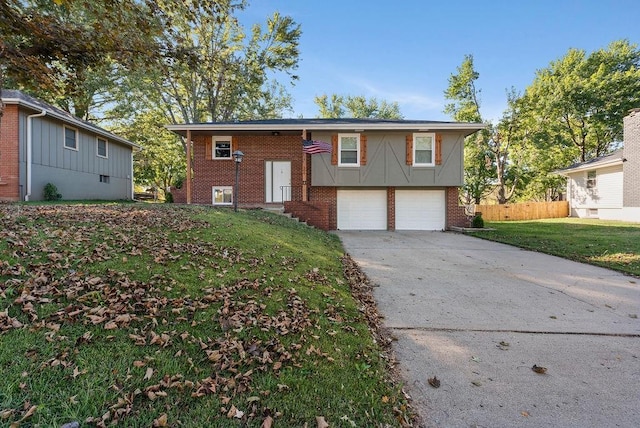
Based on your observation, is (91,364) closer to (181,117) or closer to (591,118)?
(181,117)

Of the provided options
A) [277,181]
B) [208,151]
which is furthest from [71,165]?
[277,181]

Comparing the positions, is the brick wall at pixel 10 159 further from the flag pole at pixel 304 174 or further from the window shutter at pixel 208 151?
the flag pole at pixel 304 174

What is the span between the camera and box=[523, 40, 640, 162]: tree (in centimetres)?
2183

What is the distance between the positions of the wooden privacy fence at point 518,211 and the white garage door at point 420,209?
828 centimetres

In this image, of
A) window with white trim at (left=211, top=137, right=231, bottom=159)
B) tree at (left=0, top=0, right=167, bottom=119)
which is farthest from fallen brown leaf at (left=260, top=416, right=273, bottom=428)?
window with white trim at (left=211, top=137, right=231, bottom=159)

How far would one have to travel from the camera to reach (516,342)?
3.13 m

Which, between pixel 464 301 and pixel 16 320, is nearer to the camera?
pixel 16 320

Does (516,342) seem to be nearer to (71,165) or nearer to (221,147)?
(221,147)

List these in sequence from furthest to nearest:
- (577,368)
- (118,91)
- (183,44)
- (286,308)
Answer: (118,91) < (183,44) < (286,308) < (577,368)

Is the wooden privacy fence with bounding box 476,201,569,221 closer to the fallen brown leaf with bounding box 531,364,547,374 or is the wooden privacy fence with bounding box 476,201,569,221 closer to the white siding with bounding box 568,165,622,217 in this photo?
the white siding with bounding box 568,165,622,217

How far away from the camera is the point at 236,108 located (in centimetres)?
2330

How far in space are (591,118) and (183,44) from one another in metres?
28.9

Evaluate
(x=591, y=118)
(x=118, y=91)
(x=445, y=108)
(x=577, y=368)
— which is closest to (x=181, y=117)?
(x=118, y=91)

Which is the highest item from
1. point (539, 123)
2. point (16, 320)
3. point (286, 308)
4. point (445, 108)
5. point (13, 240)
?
point (445, 108)
